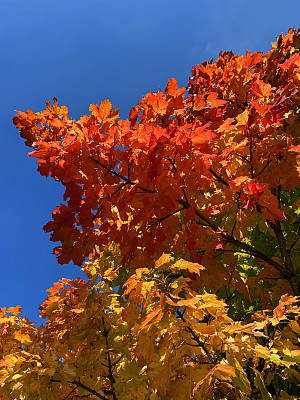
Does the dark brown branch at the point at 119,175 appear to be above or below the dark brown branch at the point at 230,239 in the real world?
above

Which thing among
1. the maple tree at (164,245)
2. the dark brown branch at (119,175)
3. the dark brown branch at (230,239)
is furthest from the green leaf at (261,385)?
the dark brown branch at (119,175)

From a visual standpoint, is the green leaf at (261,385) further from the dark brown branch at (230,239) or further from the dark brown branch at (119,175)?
the dark brown branch at (119,175)

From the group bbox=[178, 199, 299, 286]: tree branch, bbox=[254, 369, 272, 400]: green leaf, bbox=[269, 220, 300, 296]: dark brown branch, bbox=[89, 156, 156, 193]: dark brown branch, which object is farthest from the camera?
bbox=[269, 220, 300, 296]: dark brown branch

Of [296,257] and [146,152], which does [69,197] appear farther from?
[296,257]

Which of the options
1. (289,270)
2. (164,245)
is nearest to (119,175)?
(164,245)

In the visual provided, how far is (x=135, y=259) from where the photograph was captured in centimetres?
272

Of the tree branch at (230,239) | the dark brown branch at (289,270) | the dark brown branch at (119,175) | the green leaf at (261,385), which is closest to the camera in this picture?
the green leaf at (261,385)

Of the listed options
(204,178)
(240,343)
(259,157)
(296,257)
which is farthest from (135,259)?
(296,257)

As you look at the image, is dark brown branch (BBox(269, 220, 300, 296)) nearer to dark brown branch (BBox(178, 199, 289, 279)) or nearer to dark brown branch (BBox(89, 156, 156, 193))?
dark brown branch (BBox(178, 199, 289, 279))

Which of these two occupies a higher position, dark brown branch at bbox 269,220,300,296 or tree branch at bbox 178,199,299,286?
tree branch at bbox 178,199,299,286

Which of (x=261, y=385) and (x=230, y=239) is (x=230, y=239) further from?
(x=261, y=385)

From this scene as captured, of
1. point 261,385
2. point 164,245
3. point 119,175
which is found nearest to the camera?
point 261,385

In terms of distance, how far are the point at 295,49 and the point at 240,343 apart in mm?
5357

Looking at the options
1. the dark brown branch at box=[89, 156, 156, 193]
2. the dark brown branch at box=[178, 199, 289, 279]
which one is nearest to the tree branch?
the dark brown branch at box=[178, 199, 289, 279]
